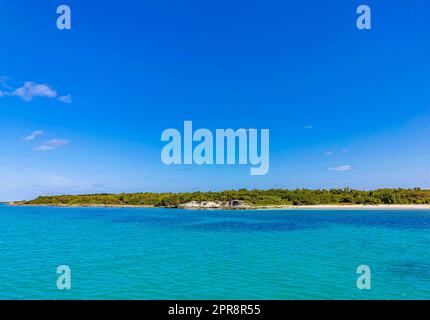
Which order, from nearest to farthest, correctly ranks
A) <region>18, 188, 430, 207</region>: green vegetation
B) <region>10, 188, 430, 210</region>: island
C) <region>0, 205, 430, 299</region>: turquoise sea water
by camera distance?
<region>0, 205, 430, 299</region>: turquoise sea water → <region>10, 188, 430, 210</region>: island → <region>18, 188, 430, 207</region>: green vegetation

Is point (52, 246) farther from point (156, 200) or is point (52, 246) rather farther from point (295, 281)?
point (156, 200)

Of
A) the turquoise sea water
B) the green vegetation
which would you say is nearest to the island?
the green vegetation

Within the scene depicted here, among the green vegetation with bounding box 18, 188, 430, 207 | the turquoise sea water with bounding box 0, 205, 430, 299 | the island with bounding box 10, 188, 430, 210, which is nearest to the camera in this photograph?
the turquoise sea water with bounding box 0, 205, 430, 299

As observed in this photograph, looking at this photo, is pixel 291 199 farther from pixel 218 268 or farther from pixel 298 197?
pixel 218 268

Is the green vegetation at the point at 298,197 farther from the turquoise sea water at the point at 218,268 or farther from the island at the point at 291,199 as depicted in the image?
the turquoise sea water at the point at 218,268

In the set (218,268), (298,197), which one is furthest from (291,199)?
(218,268)

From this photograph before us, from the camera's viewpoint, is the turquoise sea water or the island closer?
the turquoise sea water

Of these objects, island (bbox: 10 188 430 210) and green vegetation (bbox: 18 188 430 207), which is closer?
island (bbox: 10 188 430 210)

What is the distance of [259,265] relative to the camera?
82.9 ft

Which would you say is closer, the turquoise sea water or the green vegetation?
the turquoise sea water

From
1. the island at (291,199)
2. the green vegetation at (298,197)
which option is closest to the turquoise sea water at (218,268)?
the island at (291,199)

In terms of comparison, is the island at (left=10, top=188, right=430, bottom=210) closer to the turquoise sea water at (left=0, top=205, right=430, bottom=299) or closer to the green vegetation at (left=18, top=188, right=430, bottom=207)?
the green vegetation at (left=18, top=188, right=430, bottom=207)

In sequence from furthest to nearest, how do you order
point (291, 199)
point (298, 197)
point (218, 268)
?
point (291, 199)
point (298, 197)
point (218, 268)
